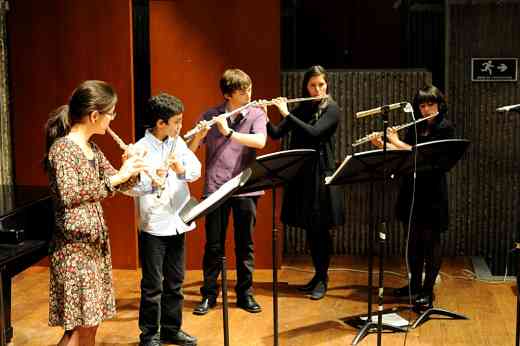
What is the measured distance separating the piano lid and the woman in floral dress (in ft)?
1.87

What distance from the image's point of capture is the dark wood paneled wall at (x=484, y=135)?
19.9 feet

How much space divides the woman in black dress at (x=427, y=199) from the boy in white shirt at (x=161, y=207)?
1.27m

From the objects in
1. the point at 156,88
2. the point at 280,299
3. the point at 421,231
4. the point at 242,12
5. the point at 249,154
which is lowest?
the point at 280,299

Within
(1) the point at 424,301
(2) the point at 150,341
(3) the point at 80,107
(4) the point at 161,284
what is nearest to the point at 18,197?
(4) the point at 161,284

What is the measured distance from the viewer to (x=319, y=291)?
536 centimetres

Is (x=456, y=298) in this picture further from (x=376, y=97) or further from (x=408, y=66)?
(x=408, y=66)

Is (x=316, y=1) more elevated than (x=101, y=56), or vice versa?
(x=316, y=1)

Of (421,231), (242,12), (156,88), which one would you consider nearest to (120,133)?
(156,88)

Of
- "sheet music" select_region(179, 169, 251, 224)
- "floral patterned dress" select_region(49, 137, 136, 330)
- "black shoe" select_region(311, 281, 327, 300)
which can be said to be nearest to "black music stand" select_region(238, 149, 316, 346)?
"sheet music" select_region(179, 169, 251, 224)

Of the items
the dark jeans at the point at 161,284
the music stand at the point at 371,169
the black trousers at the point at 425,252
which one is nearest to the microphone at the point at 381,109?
the music stand at the point at 371,169

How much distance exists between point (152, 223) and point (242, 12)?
6.70ft

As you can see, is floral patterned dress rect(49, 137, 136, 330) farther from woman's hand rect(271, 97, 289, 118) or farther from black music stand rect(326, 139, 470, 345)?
woman's hand rect(271, 97, 289, 118)

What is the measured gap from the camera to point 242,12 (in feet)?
18.9

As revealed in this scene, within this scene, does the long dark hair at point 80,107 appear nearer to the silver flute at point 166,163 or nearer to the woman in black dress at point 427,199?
the silver flute at point 166,163
